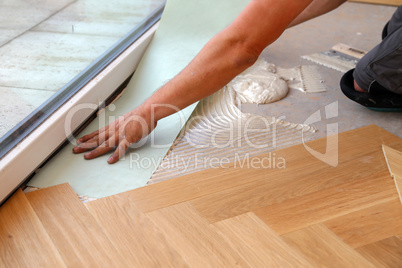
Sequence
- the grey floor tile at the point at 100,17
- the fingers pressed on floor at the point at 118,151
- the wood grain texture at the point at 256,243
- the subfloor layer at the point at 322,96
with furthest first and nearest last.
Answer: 1. the grey floor tile at the point at 100,17
2. the subfloor layer at the point at 322,96
3. the fingers pressed on floor at the point at 118,151
4. the wood grain texture at the point at 256,243

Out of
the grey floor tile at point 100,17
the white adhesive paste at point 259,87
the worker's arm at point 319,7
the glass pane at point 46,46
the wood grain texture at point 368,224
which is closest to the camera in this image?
the wood grain texture at point 368,224

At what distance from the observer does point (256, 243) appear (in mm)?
1325

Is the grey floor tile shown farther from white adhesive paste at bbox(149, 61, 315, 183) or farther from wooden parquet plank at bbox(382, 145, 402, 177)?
wooden parquet plank at bbox(382, 145, 402, 177)

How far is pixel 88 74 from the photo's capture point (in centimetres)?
210

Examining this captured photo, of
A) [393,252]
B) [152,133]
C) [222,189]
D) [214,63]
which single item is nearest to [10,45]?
[152,133]

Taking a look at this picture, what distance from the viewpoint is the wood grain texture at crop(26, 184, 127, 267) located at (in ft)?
4.22

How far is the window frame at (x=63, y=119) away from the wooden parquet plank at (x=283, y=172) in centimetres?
39

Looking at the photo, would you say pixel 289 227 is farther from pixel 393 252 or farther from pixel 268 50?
pixel 268 50

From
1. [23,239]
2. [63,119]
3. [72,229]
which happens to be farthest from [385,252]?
[63,119]

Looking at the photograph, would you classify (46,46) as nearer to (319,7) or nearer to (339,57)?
(319,7)

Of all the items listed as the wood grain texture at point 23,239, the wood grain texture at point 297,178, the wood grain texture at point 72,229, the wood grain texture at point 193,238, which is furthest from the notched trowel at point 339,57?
the wood grain texture at point 23,239

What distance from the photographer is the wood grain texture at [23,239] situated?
4.19 feet

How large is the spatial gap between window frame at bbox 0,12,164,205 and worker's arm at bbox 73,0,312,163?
0.13 m

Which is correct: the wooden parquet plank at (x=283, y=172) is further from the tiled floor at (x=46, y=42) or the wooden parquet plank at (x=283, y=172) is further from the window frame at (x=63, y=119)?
the tiled floor at (x=46, y=42)
